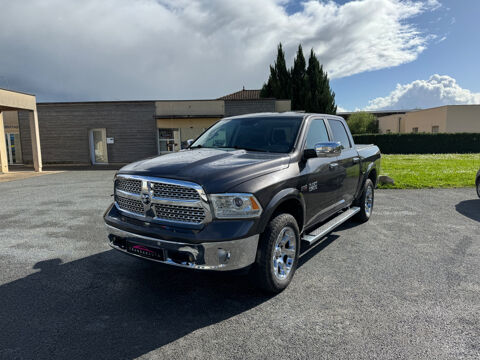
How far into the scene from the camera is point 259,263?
321 centimetres

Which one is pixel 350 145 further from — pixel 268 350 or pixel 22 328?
pixel 22 328

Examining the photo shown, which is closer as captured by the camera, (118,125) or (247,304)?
(247,304)

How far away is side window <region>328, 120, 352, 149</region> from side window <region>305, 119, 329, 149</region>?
362 millimetres

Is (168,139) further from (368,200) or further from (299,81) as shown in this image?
(368,200)

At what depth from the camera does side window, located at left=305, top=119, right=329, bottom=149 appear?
432 centimetres

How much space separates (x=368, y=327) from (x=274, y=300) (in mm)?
941

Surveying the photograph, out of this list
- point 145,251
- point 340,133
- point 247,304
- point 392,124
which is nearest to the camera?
point 145,251

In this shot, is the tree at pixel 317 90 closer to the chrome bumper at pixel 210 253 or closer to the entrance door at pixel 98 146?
the entrance door at pixel 98 146

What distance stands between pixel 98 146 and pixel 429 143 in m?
27.3

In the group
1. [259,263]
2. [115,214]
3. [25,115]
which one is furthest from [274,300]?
[25,115]

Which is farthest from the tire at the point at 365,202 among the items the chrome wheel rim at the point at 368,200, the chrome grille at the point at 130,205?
the chrome grille at the point at 130,205

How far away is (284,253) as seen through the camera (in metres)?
3.60

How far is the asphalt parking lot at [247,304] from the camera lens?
2664 millimetres

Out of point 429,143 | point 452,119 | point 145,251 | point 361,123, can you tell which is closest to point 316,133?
point 145,251
